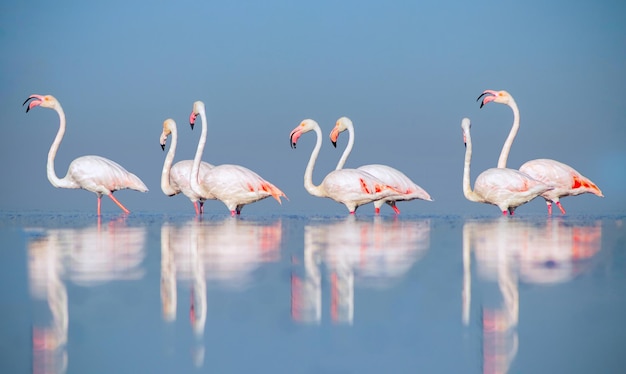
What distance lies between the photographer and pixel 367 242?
9.09 m

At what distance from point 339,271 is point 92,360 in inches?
113

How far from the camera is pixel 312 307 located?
511cm

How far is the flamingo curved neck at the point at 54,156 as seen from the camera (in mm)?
16562

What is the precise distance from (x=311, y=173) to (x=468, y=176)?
3.02 metres

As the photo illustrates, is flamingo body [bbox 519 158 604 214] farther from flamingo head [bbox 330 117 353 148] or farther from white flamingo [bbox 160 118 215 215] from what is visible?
white flamingo [bbox 160 118 215 215]

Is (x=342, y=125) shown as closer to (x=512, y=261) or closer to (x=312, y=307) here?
(x=512, y=261)

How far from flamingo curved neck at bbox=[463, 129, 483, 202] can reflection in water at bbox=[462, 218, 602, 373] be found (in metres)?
Result: 2.54

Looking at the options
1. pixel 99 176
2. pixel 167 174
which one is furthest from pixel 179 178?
pixel 99 176

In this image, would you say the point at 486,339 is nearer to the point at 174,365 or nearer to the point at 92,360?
the point at 174,365

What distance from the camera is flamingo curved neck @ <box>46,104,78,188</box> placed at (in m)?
16.6

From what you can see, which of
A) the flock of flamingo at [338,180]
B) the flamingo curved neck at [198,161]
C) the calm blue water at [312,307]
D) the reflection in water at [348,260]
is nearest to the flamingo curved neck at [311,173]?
the flock of flamingo at [338,180]

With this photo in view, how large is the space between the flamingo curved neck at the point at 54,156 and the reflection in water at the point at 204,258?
5361 mm

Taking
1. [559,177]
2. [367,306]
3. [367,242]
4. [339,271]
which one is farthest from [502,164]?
[367,306]

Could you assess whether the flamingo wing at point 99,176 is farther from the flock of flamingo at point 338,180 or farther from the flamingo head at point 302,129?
the flamingo head at point 302,129
